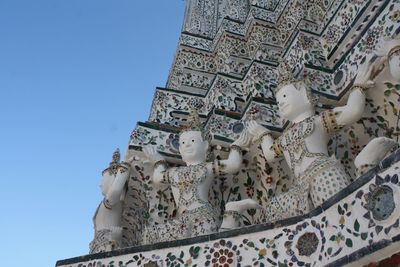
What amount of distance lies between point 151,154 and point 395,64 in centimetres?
262

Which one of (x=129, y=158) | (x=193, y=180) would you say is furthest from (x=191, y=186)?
(x=129, y=158)

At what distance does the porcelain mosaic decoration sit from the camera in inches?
127

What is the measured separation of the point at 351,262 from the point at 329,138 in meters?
1.74

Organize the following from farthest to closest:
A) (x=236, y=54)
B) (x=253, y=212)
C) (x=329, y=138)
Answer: (x=236, y=54) → (x=253, y=212) → (x=329, y=138)

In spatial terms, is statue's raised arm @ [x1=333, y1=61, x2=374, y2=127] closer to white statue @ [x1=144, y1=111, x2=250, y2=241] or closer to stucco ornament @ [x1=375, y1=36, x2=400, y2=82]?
stucco ornament @ [x1=375, y1=36, x2=400, y2=82]

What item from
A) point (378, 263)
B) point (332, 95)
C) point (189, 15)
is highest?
point (189, 15)

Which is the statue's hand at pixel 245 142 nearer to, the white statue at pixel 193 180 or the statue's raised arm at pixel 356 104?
the white statue at pixel 193 180

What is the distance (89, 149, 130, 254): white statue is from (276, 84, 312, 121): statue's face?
1.71 m

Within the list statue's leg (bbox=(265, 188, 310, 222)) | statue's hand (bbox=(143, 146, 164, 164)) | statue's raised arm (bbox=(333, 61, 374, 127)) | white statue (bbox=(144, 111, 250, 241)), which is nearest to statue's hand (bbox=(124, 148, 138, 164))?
statue's hand (bbox=(143, 146, 164, 164))

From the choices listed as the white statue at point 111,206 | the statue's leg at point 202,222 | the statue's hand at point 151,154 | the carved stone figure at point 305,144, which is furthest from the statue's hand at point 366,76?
the white statue at point 111,206

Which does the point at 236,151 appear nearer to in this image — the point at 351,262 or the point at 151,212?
the point at 151,212

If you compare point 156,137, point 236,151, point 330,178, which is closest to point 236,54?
point 156,137

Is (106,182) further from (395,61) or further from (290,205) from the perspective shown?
(395,61)

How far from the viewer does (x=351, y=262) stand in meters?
2.92
